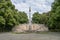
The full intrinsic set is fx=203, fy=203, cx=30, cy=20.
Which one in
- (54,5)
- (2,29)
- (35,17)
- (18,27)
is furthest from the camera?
(35,17)

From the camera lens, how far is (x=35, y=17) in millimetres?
93062

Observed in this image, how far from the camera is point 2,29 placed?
4766 centimetres

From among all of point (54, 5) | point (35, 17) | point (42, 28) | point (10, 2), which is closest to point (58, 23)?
point (54, 5)

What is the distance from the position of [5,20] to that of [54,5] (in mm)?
11420

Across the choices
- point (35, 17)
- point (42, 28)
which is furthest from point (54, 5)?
point (35, 17)

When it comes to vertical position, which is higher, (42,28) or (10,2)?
(10,2)

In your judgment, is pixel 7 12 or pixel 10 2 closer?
pixel 7 12

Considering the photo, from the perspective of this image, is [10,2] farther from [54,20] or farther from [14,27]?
[54,20]

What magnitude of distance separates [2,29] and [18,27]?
5.19m

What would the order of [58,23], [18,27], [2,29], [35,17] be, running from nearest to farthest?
[58,23], [2,29], [18,27], [35,17]

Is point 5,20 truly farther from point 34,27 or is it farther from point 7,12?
point 34,27

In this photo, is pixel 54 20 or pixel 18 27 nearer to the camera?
pixel 54 20

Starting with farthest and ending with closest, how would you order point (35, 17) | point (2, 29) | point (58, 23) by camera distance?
point (35, 17)
point (2, 29)
point (58, 23)

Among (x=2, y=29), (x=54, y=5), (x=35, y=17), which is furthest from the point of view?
(x=35, y=17)
